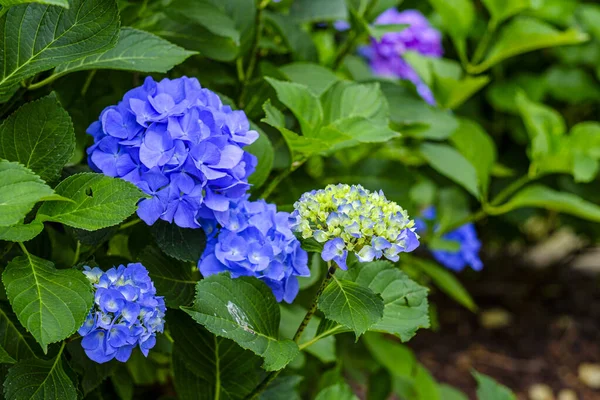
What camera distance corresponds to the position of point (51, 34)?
3.35 feet


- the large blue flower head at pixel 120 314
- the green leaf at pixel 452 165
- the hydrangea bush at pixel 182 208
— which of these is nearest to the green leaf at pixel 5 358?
the hydrangea bush at pixel 182 208

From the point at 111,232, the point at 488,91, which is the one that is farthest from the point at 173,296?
the point at 488,91

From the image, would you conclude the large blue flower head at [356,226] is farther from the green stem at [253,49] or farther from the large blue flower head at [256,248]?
the green stem at [253,49]

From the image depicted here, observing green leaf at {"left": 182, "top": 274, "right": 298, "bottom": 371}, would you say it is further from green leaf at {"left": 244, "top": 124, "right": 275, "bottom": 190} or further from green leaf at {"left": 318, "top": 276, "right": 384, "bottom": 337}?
green leaf at {"left": 244, "top": 124, "right": 275, "bottom": 190}

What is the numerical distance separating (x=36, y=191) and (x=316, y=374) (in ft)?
4.29

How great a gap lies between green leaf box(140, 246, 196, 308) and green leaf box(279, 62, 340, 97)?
21.7 inches

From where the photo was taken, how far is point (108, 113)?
3.36 feet

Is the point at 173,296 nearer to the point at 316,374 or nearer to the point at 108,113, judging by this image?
the point at 108,113

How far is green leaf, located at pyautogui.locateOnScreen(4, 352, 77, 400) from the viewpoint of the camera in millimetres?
957

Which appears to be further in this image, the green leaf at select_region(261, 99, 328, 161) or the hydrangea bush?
the green leaf at select_region(261, 99, 328, 161)

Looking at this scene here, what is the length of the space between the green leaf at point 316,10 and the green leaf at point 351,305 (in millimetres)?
888

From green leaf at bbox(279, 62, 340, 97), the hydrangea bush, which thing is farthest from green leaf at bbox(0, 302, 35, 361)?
green leaf at bbox(279, 62, 340, 97)

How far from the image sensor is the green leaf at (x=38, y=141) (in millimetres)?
1006

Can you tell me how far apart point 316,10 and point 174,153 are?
87cm
